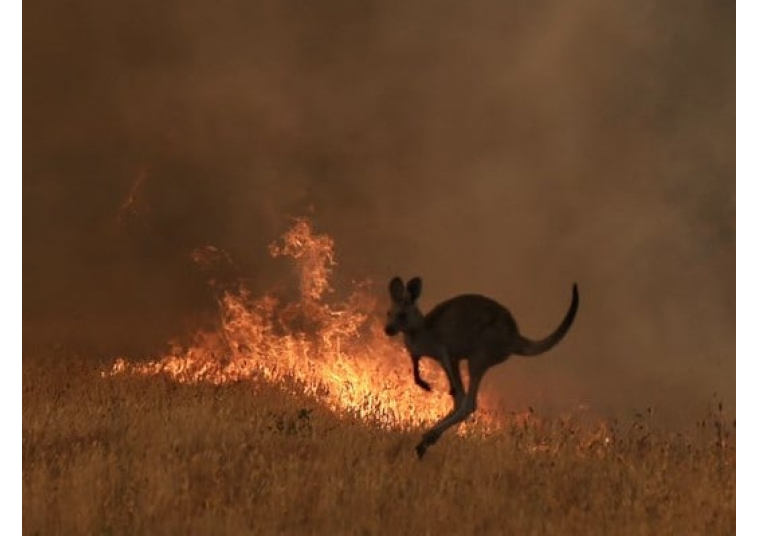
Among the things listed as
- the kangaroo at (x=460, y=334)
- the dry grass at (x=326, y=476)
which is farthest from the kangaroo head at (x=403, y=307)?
the dry grass at (x=326, y=476)

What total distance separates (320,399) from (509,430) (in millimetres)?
2501

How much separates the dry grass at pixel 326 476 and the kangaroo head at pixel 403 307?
1.13 metres

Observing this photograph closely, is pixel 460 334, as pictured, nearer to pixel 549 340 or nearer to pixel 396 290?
pixel 396 290

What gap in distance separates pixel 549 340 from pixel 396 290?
1.61m

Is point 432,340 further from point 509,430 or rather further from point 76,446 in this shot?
point 76,446

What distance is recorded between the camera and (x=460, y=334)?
9883 mm

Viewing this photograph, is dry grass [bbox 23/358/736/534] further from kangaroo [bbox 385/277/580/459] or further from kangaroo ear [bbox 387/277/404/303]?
kangaroo ear [bbox 387/277/404/303]

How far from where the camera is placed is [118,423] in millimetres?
9961

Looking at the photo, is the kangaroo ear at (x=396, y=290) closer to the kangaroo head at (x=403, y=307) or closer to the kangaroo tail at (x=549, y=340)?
the kangaroo head at (x=403, y=307)

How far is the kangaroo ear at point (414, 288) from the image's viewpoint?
9719mm

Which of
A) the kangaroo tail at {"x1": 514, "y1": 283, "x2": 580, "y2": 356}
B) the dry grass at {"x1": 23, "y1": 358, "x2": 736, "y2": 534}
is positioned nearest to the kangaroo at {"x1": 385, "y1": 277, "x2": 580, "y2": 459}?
the kangaroo tail at {"x1": 514, "y1": 283, "x2": 580, "y2": 356}
